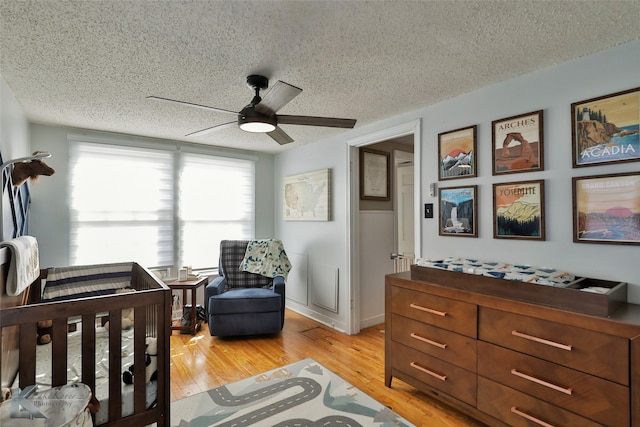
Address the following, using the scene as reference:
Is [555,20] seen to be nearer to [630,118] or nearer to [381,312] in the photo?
[630,118]

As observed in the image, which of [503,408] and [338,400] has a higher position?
[503,408]

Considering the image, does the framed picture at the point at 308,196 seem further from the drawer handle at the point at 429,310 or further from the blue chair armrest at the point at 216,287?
the drawer handle at the point at 429,310

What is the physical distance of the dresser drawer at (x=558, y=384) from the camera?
1.41m

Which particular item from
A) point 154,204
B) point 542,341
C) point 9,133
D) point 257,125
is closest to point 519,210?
point 542,341

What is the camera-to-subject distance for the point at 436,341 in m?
2.10

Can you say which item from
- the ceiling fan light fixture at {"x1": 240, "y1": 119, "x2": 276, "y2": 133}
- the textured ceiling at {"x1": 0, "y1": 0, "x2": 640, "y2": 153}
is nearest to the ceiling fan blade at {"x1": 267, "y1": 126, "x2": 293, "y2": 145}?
the ceiling fan light fixture at {"x1": 240, "y1": 119, "x2": 276, "y2": 133}

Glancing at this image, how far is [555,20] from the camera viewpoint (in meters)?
1.53

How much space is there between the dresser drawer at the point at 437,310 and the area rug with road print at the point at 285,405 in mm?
645

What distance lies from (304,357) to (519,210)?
7.03ft

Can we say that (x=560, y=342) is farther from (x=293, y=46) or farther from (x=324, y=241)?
(x=324, y=241)

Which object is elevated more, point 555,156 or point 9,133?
point 9,133

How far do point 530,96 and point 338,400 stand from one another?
244cm

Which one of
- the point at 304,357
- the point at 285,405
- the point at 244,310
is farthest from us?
the point at 244,310

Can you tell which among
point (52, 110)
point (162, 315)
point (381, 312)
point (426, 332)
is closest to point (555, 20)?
point (426, 332)
